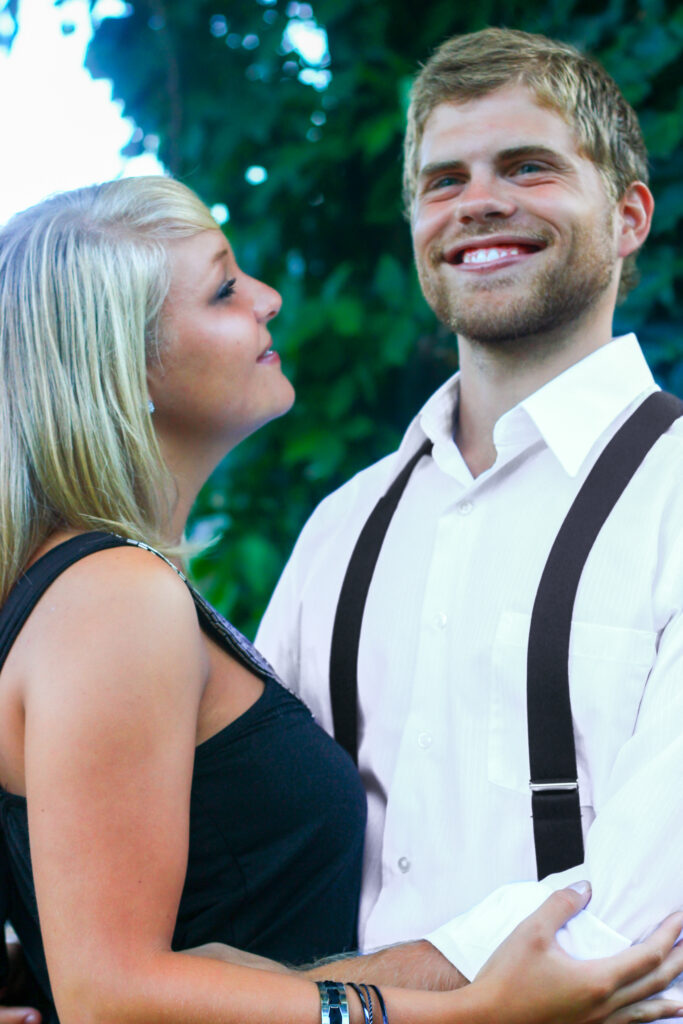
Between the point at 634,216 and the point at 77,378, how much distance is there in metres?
1.13

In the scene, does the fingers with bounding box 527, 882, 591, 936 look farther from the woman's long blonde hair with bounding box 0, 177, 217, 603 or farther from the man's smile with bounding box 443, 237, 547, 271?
the man's smile with bounding box 443, 237, 547, 271

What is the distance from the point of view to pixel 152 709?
1.07 m

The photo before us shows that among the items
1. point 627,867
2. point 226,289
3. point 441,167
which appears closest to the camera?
point 627,867

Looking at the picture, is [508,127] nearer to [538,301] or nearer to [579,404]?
[538,301]

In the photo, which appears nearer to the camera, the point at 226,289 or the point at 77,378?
the point at 77,378

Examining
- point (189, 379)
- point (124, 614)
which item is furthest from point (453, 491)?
point (124, 614)

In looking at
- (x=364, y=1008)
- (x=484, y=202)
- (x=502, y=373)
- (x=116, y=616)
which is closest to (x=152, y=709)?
(x=116, y=616)

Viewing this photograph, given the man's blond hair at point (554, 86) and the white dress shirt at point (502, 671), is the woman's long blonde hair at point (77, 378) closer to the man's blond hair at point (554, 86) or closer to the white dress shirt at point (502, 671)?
the white dress shirt at point (502, 671)

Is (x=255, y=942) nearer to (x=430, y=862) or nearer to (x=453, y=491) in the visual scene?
(x=430, y=862)

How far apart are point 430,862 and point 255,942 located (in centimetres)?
29

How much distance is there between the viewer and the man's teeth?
174 centimetres

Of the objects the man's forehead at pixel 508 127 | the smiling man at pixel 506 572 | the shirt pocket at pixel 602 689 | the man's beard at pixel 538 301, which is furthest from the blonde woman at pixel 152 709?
the man's forehead at pixel 508 127

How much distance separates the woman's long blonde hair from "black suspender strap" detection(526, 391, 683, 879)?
526 millimetres

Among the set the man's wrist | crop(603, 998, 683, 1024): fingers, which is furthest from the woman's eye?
crop(603, 998, 683, 1024): fingers
